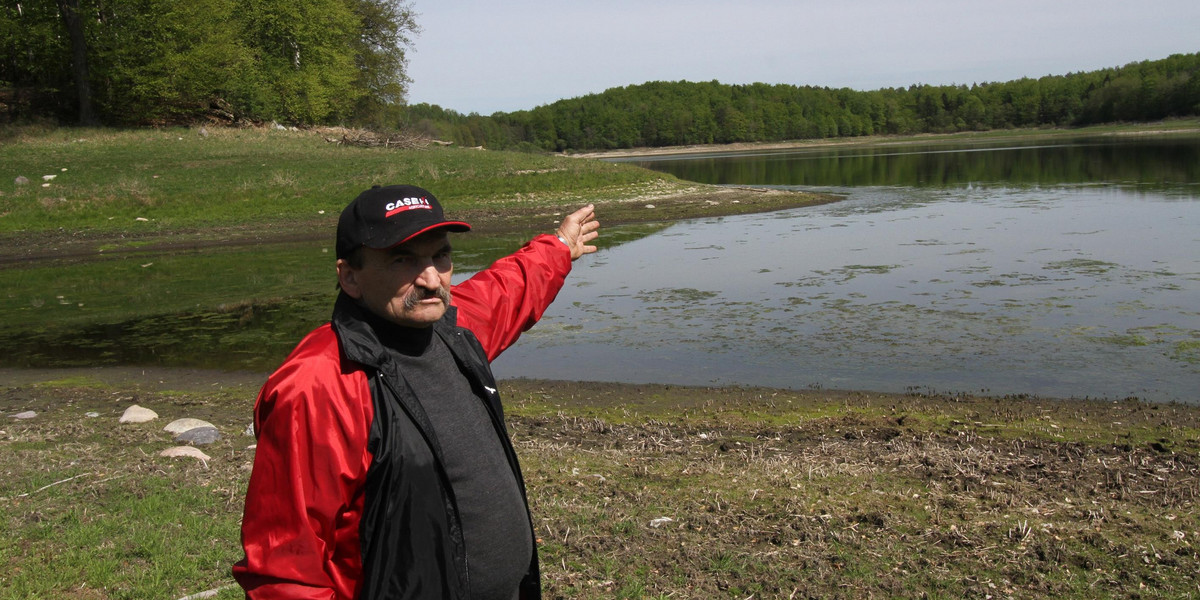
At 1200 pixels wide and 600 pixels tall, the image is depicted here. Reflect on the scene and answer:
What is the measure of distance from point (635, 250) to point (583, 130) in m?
135

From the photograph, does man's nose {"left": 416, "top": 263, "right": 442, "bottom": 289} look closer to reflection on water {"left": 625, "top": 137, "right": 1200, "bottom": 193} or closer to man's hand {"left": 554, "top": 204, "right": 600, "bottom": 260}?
man's hand {"left": 554, "top": 204, "right": 600, "bottom": 260}

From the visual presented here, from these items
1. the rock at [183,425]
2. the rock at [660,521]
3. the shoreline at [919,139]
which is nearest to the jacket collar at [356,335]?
the rock at [660,521]

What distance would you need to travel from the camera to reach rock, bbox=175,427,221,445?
25.0 ft

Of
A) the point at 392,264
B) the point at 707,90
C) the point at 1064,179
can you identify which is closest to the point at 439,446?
the point at 392,264

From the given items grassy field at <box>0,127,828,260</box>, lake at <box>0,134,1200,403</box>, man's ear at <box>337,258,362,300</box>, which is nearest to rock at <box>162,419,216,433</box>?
lake at <box>0,134,1200,403</box>

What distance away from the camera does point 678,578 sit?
465cm

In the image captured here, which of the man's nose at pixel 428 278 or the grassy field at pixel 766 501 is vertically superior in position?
the man's nose at pixel 428 278

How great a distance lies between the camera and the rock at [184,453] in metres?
7.05

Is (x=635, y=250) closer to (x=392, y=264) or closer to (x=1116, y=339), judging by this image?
(x=1116, y=339)

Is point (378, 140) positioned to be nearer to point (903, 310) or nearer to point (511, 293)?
point (903, 310)

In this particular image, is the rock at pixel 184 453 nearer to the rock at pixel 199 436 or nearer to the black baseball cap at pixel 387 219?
the rock at pixel 199 436

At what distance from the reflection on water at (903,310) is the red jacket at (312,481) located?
7.84 m

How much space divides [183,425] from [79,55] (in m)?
35.5

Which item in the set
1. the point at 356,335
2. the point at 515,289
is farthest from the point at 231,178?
the point at 356,335
